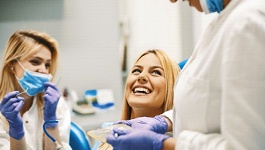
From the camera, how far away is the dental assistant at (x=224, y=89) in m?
0.66

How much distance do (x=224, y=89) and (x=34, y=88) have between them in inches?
47.1

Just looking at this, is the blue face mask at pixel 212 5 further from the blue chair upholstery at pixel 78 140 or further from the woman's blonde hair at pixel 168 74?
the blue chair upholstery at pixel 78 140

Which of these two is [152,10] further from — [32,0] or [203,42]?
[203,42]

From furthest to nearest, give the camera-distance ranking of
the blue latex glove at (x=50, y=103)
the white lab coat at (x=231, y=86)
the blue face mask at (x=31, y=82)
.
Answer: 1. the blue face mask at (x=31, y=82)
2. the blue latex glove at (x=50, y=103)
3. the white lab coat at (x=231, y=86)

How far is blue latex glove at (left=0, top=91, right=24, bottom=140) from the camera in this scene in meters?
1.39

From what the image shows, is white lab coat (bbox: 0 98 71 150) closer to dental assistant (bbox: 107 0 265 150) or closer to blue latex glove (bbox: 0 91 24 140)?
blue latex glove (bbox: 0 91 24 140)

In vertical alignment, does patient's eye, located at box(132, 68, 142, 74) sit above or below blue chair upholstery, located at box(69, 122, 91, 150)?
above

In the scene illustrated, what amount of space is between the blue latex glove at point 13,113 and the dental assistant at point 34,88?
10cm

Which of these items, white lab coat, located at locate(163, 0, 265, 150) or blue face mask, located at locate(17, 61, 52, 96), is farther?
blue face mask, located at locate(17, 61, 52, 96)

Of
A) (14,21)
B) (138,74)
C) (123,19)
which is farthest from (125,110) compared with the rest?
(123,19)

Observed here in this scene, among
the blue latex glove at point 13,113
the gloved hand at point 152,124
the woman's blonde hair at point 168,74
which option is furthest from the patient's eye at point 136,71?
the blue latex glove at point 13,113

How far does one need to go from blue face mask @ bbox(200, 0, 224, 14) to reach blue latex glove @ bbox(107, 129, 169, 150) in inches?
15.2

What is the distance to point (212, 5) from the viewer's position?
783 mm

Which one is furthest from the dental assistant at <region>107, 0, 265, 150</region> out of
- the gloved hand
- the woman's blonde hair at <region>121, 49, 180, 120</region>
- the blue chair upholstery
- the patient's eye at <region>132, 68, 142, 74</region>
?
the blue chair upholstery
